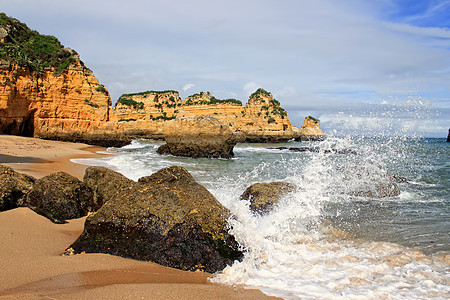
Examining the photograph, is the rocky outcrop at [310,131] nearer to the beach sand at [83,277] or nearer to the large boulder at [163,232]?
the large boulder at [163,232]

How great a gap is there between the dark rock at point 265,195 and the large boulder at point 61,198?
3140mm

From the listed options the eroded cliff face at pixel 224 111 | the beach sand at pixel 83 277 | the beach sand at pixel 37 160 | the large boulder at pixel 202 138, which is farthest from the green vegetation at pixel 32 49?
the eroded cliff face at pixel 224 111

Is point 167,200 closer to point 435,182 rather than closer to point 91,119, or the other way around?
point 435,182

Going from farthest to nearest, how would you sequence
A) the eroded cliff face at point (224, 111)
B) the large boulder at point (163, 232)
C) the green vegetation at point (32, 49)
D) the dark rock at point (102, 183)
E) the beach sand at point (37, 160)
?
the eroded cliff face at point (224, 111), the green vegetation at point (32, 49), the beach sand at point (37, 160), the dark rock at point (102, 183), the large boulder at point (163, 232)

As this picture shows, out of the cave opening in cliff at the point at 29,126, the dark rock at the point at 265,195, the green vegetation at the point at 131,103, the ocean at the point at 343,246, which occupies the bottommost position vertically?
the ocean at the point at 343,246

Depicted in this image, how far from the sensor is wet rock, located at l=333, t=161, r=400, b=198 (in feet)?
28.2

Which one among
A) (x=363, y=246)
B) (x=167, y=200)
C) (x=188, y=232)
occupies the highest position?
(x=167, y=200)

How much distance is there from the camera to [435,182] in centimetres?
1159

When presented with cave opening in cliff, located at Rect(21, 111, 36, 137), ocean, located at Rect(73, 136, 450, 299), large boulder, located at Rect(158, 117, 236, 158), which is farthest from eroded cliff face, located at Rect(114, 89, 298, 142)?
ocean, located at Rect(73, 136, 450, 299)

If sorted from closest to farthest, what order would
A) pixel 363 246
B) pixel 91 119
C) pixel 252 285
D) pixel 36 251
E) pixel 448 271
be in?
pixel 252 285 → pixel 36 251 → pixel 448 271 → pixel 363 246 → pixel 91 119

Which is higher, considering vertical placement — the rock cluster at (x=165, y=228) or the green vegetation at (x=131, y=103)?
the green vegetation at (x=131, y=103)

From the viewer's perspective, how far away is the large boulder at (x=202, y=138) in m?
21.4

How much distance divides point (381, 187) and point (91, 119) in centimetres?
2624

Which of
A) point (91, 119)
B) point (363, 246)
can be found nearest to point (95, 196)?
point (363, 246)
